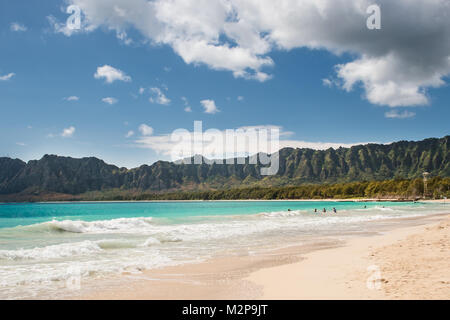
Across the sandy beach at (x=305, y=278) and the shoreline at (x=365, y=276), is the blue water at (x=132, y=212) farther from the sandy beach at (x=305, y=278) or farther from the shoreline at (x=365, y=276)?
the shoreline at (x=365, y=276)

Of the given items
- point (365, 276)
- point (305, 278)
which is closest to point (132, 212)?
point (305, 278)

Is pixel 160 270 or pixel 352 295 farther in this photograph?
pixel 160 270

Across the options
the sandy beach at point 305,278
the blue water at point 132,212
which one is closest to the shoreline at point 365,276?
the sandy beach at point 305,278

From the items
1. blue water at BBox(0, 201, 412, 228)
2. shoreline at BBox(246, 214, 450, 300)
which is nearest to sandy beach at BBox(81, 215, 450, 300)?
shoreline at BBox(246, 214, 450, 300)

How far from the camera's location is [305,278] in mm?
10789

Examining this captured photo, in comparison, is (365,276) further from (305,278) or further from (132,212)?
(132,212)

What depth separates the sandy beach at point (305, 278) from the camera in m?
8.55
